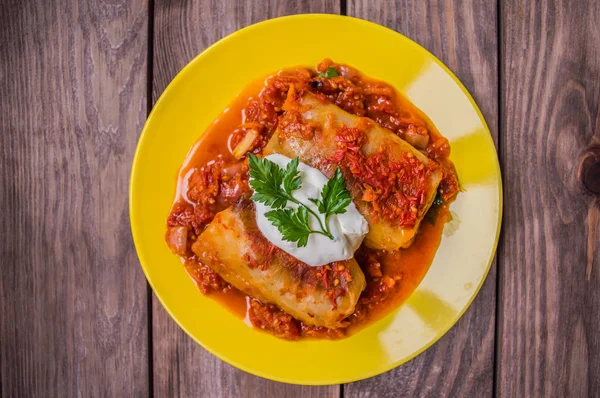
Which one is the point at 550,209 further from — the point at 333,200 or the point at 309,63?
the point at 309,63

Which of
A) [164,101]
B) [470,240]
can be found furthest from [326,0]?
[470,240]

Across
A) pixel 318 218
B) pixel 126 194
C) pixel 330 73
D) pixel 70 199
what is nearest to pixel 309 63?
pixel 330 73

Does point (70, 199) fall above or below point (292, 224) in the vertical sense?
below

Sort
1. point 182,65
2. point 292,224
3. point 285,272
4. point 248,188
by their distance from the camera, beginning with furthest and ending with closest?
point 182,65
point 248,188
point 285,272
point 292,224

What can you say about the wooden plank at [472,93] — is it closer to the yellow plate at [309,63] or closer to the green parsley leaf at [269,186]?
the yellow plate at [309,63]

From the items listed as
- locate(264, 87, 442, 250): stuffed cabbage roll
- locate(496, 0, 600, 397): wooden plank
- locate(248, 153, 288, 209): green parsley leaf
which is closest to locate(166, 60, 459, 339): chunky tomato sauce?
locate(264, 87, 442, 250): stuffed cabbage roll

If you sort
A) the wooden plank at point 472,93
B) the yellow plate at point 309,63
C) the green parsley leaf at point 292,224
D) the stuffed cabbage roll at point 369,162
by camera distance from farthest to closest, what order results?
1. the wooden plank at point 472,93
2. the yellow plate at point 309,63
3. the stuffed cabbage roll at point 369,162
4. the green parsley leaf at point 292,224

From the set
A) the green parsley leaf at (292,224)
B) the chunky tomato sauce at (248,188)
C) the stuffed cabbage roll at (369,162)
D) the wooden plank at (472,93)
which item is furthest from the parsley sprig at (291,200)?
the wooden plank at (472,93)
